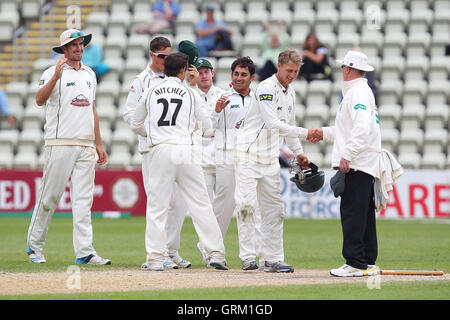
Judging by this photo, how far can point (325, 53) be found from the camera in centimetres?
2225

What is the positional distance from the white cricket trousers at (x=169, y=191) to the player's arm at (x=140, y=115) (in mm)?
336

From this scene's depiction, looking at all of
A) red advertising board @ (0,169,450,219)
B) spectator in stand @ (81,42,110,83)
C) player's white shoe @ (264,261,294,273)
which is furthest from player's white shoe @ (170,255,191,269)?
spectator in stand @ (81,42,110,83)

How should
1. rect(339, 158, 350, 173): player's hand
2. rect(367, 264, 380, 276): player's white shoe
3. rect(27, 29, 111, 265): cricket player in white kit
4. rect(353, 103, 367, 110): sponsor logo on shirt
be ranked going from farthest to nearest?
rect(27, 29, 111, 265): cricket player in white kit → rect(367, 264, 380, 276): player's white shoe → rect(353, 103, 367, 110): sponsor logo on shirt → rect(339, 158, 350, 173): player's hand

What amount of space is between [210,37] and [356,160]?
1404 centimetres

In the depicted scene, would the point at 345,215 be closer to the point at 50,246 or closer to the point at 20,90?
the point at 50,246

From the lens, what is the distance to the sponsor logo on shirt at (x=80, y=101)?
37.3ft

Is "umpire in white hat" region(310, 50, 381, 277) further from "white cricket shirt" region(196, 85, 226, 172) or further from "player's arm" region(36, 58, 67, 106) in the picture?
"player's arm" region(36, 58, 67, 106)

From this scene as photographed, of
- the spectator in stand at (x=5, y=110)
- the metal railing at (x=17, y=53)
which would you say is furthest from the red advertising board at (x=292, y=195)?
the metal railing at (x=17, y=53)

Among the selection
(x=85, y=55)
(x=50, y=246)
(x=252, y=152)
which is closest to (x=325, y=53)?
(x=85, y=55)

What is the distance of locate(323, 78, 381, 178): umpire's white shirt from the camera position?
9.62 meters

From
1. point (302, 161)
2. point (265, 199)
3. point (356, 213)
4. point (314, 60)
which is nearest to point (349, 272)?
point (356, 213)

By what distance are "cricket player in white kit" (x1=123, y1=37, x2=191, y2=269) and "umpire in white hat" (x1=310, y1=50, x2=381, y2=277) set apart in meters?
2.22

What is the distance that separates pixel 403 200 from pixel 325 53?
4.36 m

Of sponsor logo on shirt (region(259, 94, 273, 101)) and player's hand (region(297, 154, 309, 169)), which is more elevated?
sponsor logo on shirt (region(259, 94, 273, 101))
